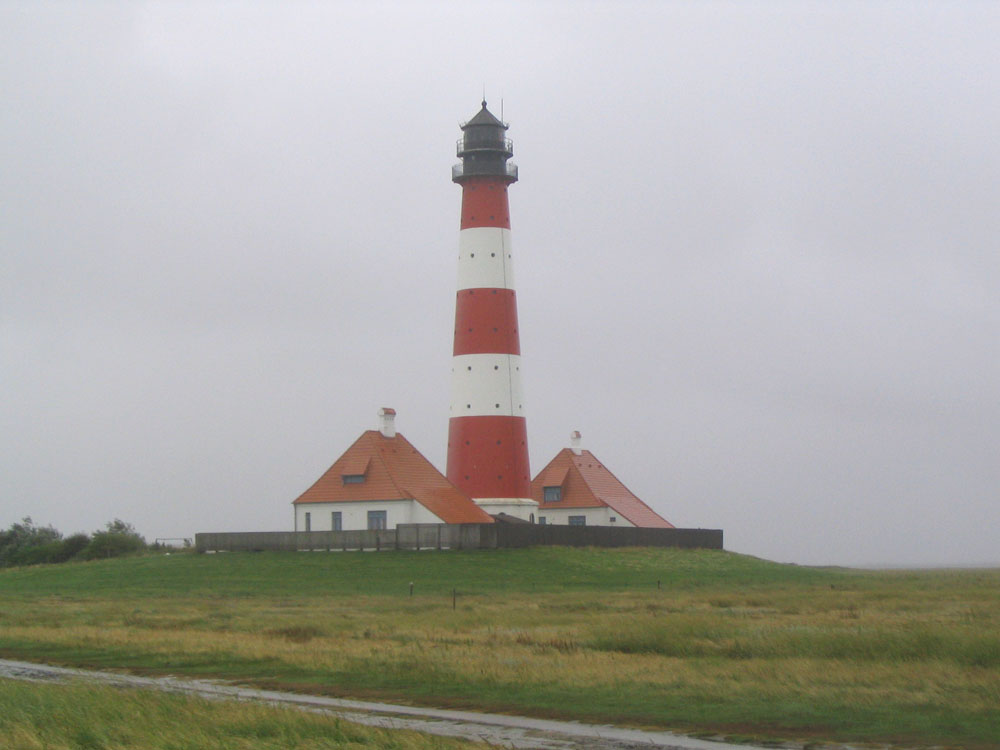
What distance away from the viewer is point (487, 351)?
57.2 metres

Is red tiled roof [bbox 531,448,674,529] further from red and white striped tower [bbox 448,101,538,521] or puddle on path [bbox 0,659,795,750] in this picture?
puddle on path [bbox 0,659,795,750]

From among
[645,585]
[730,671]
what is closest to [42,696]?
[730,671]

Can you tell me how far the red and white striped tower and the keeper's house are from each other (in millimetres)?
1376

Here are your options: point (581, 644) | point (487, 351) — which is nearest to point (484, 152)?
point (487, 351)

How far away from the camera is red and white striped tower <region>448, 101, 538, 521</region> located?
5734 centimetres

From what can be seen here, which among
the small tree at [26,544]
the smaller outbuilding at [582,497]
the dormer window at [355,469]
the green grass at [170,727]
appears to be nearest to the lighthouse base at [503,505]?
the dormer window at [355,469]

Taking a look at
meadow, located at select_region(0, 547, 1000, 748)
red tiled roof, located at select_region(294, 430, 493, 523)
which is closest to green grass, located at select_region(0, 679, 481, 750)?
meadow, located at select_region(0, 547, 1000, 748)

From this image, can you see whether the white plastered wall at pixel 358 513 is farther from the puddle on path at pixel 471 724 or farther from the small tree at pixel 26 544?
the puddle on path at pixel 471 724

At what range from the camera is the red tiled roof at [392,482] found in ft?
188

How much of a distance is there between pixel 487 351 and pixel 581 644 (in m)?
32.8

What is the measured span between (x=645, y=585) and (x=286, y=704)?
3115 centimetres

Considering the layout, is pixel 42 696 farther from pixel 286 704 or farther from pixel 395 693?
pixel 395 693

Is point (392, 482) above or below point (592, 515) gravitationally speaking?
above

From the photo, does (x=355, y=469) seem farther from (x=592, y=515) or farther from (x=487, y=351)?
(x=592, y=515)
